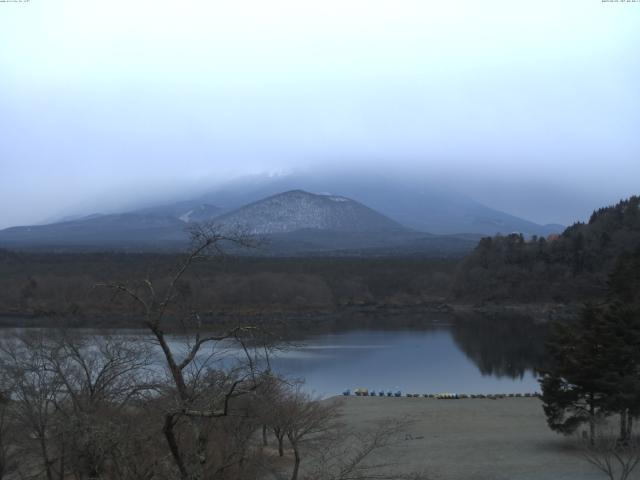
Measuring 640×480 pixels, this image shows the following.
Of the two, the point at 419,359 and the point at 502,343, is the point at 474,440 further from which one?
the point at 502,343

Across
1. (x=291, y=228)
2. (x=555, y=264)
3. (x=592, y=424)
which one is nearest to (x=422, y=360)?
(x=592, y=424)

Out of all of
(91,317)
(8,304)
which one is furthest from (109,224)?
(91,317)

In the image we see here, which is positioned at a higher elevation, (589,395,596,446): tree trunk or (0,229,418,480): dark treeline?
(0,229,418,480): dark treeline

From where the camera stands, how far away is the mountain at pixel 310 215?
586 feet

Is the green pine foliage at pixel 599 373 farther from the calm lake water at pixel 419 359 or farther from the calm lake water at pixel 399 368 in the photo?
the calm lake water at pixel 399 368

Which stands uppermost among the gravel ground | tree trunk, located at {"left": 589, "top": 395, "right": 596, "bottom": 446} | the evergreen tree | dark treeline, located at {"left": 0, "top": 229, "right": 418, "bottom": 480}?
dark treeline, located at {"left": 0, "top": 229, "right": 418, "bottom": 480}

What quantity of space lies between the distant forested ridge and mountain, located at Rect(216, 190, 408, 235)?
106 meters

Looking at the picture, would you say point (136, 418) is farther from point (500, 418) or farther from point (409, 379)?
point (409, 379)

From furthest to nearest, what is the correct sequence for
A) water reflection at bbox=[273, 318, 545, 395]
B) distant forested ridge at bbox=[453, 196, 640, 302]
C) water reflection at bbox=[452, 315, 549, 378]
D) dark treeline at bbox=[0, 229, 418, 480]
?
distant forested ridge at bbox=[453, 196, 640, 302] < water reflection at bbox=[452, 315, 549, 378] < water reflection at bbox=[273, 318, 545, 395] < dark treeline at bbox=[0, 229, 418, 480]

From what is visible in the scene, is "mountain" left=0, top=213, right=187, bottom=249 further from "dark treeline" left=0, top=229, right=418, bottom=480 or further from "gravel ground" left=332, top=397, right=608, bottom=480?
"dark treeline" left=0, top=229, right=418, bottom=480

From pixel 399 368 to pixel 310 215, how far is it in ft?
512

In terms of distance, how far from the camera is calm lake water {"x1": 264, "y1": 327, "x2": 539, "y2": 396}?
1063 inches

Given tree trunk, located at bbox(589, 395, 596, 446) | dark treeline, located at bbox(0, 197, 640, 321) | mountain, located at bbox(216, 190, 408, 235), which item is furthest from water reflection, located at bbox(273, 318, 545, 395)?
mountain, located at bbox(216, 190, 408, 235)

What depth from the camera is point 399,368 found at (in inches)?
1233
